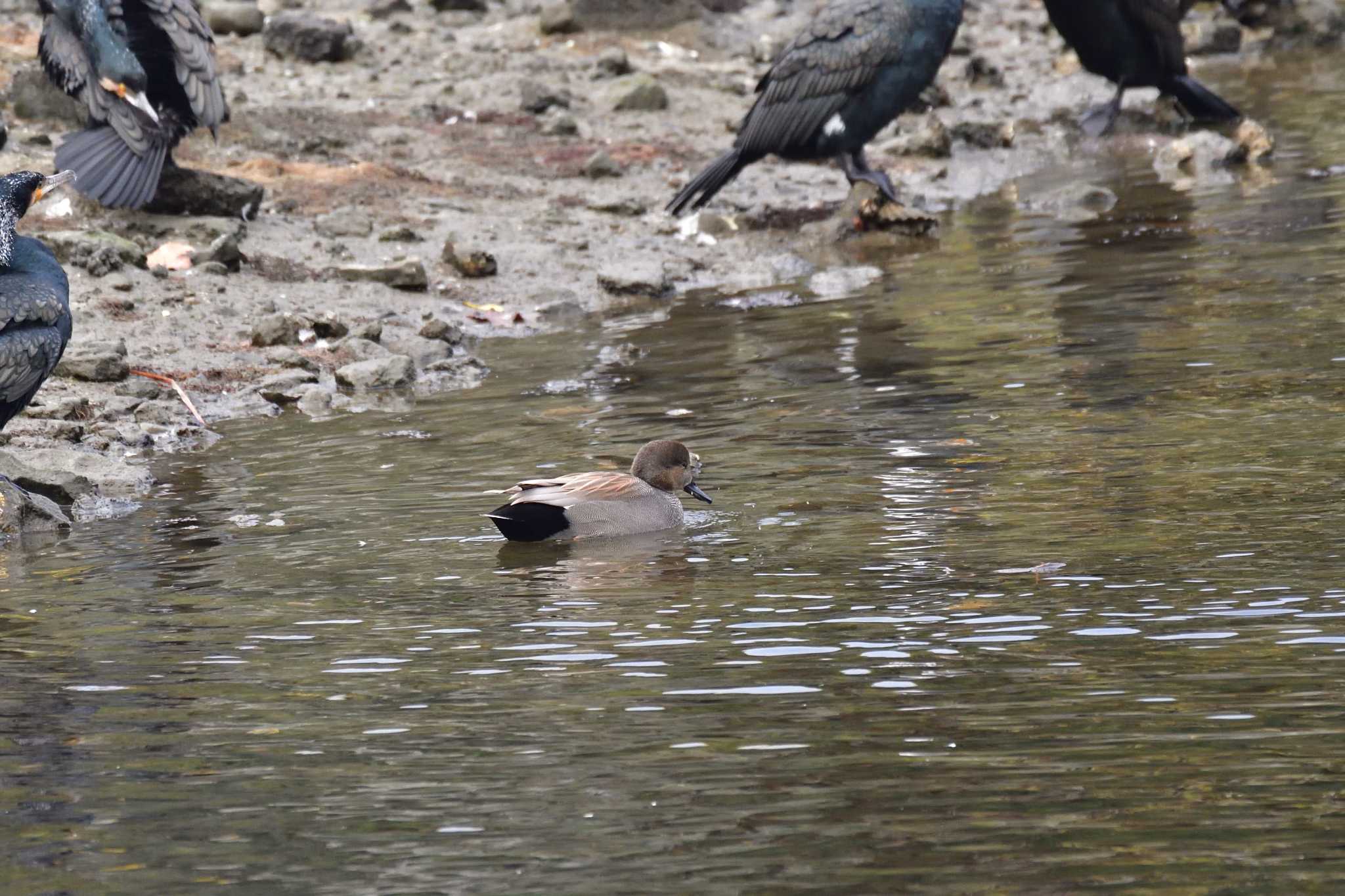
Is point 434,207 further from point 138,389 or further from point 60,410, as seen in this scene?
point 60,410

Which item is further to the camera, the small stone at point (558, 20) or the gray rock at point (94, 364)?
the small stone at point (558, 20)

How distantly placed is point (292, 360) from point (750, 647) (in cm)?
567

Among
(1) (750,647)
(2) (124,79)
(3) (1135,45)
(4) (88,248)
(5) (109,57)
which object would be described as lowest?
(4) (88,248)

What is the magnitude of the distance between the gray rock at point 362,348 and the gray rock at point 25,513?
128 inches

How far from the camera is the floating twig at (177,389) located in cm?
927

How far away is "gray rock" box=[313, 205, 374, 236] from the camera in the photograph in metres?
13.0

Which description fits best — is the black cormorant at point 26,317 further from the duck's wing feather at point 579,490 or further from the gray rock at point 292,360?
the gray rock at point 292,360

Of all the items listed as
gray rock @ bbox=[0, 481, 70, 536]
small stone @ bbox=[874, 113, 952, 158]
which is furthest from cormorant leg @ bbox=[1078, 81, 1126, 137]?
gray rock @ bbox=[0, 481, 70, 536]

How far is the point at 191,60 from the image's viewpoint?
11570 millimetres

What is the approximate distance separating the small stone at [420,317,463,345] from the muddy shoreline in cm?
1

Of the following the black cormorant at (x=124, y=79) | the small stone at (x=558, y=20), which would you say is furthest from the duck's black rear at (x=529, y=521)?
the small stone at (x=558, y=20)

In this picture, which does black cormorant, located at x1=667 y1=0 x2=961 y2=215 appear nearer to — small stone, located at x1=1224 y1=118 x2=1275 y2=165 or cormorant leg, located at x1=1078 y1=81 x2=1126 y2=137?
small stone, located at x1=1224 y1=118 x2=1275 y2=165

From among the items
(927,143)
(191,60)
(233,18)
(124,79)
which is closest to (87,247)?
(124,79)

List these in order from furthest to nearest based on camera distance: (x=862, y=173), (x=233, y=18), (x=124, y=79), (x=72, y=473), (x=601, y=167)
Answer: (x=233, y=18) → (x=601, y=167) → (x=862, y=173) → (x=124, y=79) → (x=72, y=473)
